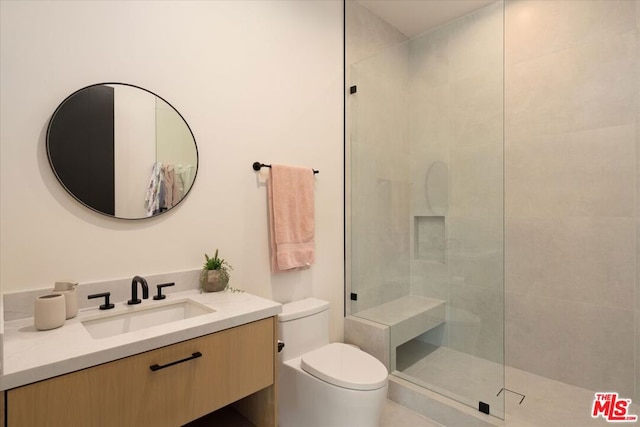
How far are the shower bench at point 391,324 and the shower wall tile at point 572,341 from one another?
63 centimetres

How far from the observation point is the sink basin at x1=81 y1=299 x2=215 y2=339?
125 centimetres

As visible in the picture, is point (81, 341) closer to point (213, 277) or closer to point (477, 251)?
point (213, 277)

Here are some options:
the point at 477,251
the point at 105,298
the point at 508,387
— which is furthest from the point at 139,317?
the point at 508,387

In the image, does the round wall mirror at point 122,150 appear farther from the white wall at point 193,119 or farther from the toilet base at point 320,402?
the toilet base at point 320,402

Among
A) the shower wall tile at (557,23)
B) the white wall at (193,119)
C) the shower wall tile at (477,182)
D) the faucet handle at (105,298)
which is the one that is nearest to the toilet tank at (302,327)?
the white wall at (193,119)

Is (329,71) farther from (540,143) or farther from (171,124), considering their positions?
(540,143)

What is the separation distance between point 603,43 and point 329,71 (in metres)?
1.73

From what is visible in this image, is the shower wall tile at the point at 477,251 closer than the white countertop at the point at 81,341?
No

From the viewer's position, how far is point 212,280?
5.20 ft

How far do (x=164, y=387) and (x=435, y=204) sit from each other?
1.94 metres

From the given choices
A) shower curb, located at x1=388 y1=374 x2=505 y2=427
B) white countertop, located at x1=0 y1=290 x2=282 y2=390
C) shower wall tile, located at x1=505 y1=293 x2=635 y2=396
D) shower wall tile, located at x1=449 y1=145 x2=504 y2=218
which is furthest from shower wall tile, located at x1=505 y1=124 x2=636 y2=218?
white countertop, located at x1=0 y1=290 x2=282 y2=390

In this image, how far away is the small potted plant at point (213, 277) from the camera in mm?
1588

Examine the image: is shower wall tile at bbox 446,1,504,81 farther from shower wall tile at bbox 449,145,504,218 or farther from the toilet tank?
the toilet tank

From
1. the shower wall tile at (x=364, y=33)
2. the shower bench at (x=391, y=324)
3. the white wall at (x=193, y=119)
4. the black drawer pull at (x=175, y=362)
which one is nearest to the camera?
the black drawer pull at (x=175, y=362)
